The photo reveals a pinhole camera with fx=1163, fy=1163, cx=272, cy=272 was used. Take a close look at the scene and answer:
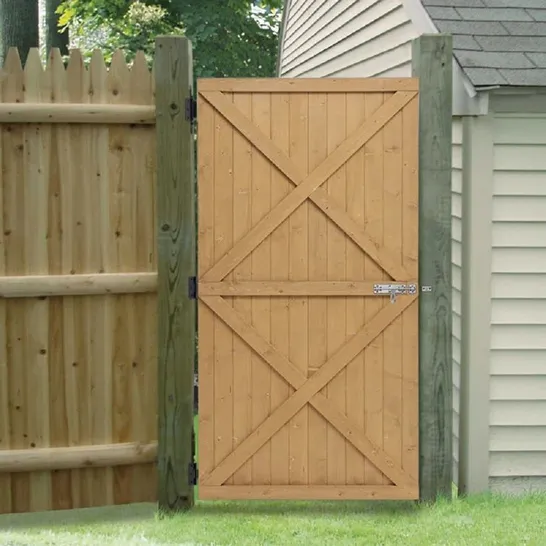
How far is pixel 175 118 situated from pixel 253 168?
1.62 feet

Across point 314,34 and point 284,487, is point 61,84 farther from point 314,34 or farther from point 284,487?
point 314,34

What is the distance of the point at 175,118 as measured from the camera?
20.4ft

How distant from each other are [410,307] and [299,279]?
629 mm

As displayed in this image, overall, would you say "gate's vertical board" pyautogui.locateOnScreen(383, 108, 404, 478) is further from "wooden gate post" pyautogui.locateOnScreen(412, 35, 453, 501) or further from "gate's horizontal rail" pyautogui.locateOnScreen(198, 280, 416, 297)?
"gate's horizontal rail" pyautogui.locateOnScreen(198, 280, 416, 297)

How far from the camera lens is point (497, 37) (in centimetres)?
683

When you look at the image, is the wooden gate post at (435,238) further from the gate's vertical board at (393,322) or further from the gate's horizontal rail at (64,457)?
the gate's horizontal rail at (64,457)

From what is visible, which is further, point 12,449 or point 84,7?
point 84,7

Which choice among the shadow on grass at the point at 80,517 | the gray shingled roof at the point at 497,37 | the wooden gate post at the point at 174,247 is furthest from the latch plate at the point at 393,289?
the shadow on grass at the point at 80,517

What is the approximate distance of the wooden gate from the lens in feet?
20.5

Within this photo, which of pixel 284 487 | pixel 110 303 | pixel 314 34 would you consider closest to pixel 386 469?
pixel 284 487

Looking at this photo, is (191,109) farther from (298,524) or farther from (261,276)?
(298,524)

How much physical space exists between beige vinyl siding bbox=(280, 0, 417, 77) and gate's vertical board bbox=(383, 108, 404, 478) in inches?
69.4

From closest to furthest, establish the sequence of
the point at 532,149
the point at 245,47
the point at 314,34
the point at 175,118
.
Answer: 1. the point at 175,118
2. the point at 532,149
3. the point at 314,34
4. the point at 245,47

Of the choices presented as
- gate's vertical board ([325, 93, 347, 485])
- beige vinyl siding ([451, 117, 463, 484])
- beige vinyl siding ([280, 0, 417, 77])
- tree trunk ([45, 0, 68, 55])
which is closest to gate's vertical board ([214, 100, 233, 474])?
gate's vertical board ([325, 93, 347, 485])
